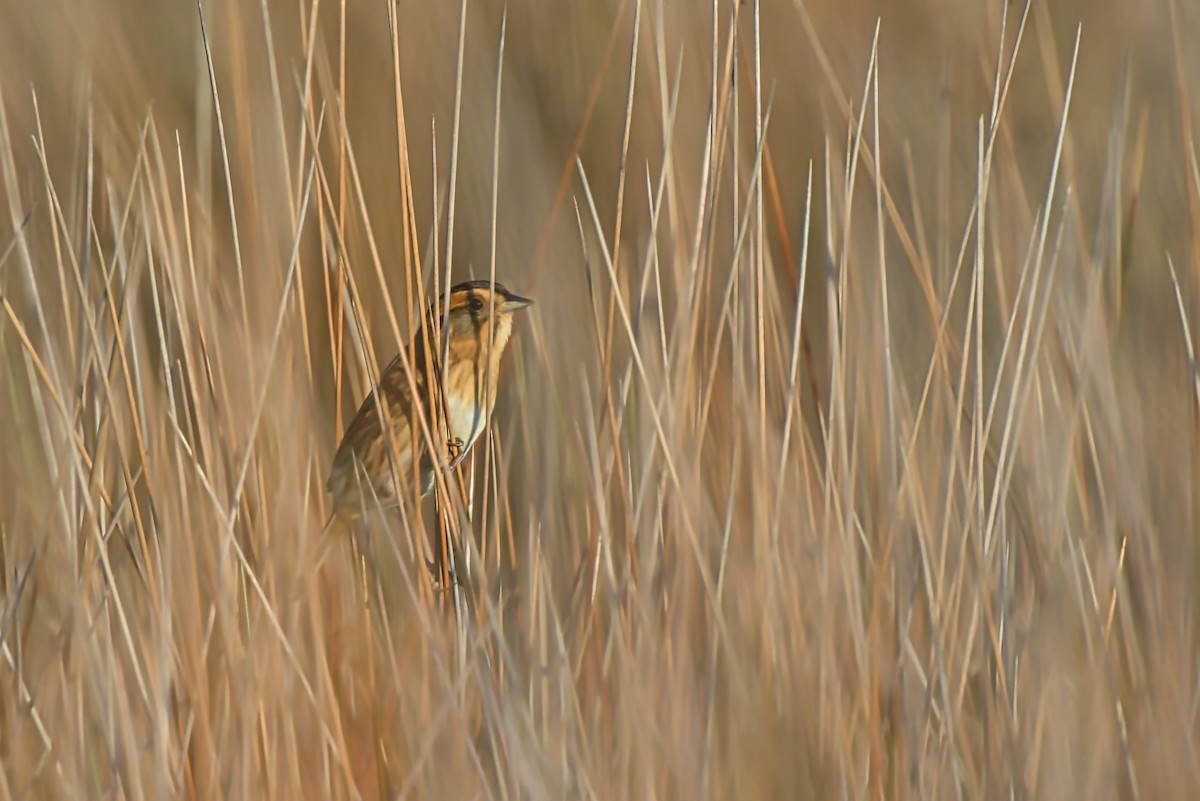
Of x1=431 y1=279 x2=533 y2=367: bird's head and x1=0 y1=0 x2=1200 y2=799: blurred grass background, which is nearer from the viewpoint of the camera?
x1=0 y1=0 x2=1200 y2=799: blurred grass background

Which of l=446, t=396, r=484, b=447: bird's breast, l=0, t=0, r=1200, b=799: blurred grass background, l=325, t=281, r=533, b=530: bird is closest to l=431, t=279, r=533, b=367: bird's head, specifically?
l=325, t=281, r=533, b=530: bird

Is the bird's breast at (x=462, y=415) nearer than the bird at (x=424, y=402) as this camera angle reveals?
No

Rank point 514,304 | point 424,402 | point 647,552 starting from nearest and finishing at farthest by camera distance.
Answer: point 647,552
point 514,304
point 424,402

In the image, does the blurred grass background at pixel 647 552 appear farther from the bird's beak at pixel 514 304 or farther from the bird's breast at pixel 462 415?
the bird's breast at pixel 462 415

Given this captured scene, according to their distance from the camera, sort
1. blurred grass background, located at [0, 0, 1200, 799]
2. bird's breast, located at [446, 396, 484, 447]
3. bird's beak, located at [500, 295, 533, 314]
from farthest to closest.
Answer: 1. bird's breast, located at [446, 396, 484, 447]
2. bird's beak, located at [500, 295, 533, 314]
3. blurred grass background, located at [0, 0, 1200, 799]

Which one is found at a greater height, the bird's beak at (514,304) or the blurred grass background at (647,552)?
the bird's beak at (514,304)

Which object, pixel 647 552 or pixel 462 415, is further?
pixel 462 415

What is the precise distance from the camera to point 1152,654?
5.89 feet

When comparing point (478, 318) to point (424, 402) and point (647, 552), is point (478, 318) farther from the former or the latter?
point (647, 552)

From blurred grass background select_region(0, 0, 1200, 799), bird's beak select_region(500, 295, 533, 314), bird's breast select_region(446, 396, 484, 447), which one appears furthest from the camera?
bird's breast select_region(446, 396, 484, 447)

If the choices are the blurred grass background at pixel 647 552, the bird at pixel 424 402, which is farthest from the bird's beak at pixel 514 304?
the blurred grass background at pixel 647 552

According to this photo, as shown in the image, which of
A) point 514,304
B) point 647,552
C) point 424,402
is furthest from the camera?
point 424,402

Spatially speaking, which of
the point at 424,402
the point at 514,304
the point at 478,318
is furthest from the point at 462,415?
the point at 514,304

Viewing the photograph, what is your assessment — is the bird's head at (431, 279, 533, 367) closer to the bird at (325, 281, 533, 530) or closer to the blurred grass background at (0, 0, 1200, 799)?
the bird at (325, 281, 533, 530)
